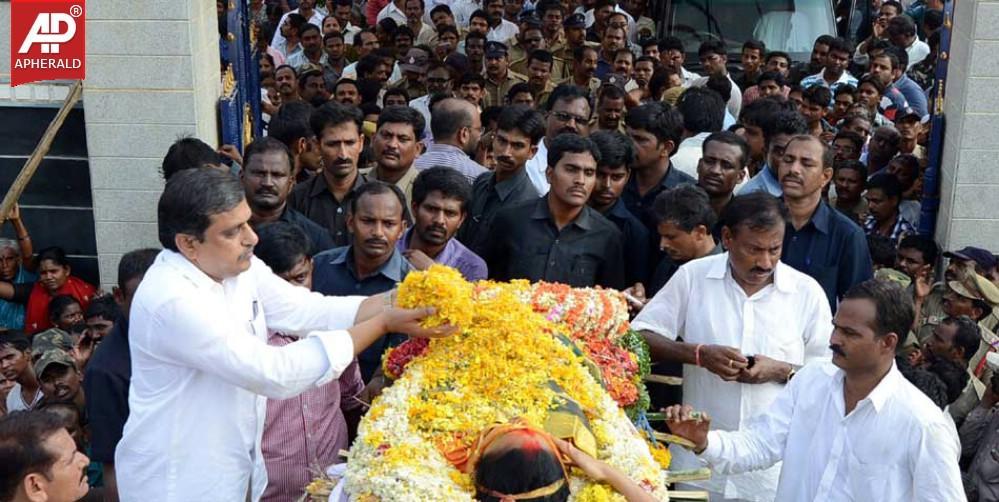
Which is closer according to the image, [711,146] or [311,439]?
[311,439]

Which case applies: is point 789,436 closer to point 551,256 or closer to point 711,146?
point 551,256

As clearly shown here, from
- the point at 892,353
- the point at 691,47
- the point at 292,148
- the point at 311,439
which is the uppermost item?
the point at 691,47

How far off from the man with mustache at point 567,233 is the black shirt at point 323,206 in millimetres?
1223

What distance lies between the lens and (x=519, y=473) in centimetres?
390

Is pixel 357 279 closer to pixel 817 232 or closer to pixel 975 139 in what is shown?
pixel 817 232

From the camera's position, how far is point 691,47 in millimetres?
14883

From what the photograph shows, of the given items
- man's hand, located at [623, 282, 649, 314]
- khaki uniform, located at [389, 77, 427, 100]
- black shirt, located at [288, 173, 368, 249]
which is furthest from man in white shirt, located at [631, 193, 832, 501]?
khaki uniform, located at [389, 77, 427, 100]

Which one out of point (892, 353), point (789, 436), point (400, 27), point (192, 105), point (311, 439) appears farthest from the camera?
point (400, 27)

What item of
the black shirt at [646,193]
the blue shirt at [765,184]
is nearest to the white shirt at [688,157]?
the black shirt at [646,193]

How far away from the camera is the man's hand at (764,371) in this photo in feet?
18.0

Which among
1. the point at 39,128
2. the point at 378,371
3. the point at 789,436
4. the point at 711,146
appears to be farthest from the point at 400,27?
the point at 789,436

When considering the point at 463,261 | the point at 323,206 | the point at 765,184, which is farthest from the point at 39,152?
the point at 765,184

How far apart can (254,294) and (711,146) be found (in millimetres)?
3458

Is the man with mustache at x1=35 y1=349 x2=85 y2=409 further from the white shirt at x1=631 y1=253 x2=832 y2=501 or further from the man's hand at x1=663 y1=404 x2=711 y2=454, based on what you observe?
the man's hand at x1=663 y1=404 x2=711 y2=454
